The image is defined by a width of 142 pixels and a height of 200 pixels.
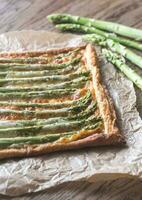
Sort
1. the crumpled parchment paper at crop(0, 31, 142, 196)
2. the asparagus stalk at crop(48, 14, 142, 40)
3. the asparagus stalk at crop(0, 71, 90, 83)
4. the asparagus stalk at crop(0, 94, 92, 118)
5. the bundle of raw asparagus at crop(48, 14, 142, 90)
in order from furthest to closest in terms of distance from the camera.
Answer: the asparagus stalk at crop(48, 14, 142, 40) < the bundle of raw asparagus at crop(48, 14, 142, 90) < the asparagus stalk at crop(0, 71, 90, 83) < the asparagus stalk at crop(0, 94, 92, 118) < the crumpled parchment paper at crop(0, 31, 142, 196)

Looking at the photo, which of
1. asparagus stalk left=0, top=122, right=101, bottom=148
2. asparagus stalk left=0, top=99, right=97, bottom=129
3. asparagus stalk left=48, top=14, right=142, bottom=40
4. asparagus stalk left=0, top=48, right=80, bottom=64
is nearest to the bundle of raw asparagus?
asparagus stalk left=48, top=14, right=142, bottom=40

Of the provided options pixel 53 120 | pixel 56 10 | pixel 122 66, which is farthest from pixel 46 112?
pixel 56 10

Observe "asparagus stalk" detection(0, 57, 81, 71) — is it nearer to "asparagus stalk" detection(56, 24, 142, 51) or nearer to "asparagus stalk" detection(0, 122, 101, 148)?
"asparagus stalk" detection(56, 24, 142, 51)

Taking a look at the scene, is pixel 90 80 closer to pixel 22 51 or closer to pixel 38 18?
pixel 22 51

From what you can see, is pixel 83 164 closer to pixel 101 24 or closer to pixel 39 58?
pixel 39 58

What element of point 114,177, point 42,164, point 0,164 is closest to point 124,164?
point 114,177

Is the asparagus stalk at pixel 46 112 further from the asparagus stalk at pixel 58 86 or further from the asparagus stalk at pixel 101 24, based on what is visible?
the asparagus stalk at pixel 101 24

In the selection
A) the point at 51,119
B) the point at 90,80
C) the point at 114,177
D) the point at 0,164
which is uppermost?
the point at 90,80

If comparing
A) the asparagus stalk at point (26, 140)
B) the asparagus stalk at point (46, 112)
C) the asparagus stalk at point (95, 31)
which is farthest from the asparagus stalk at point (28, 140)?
the asparagus stalk at point (95, 31)
